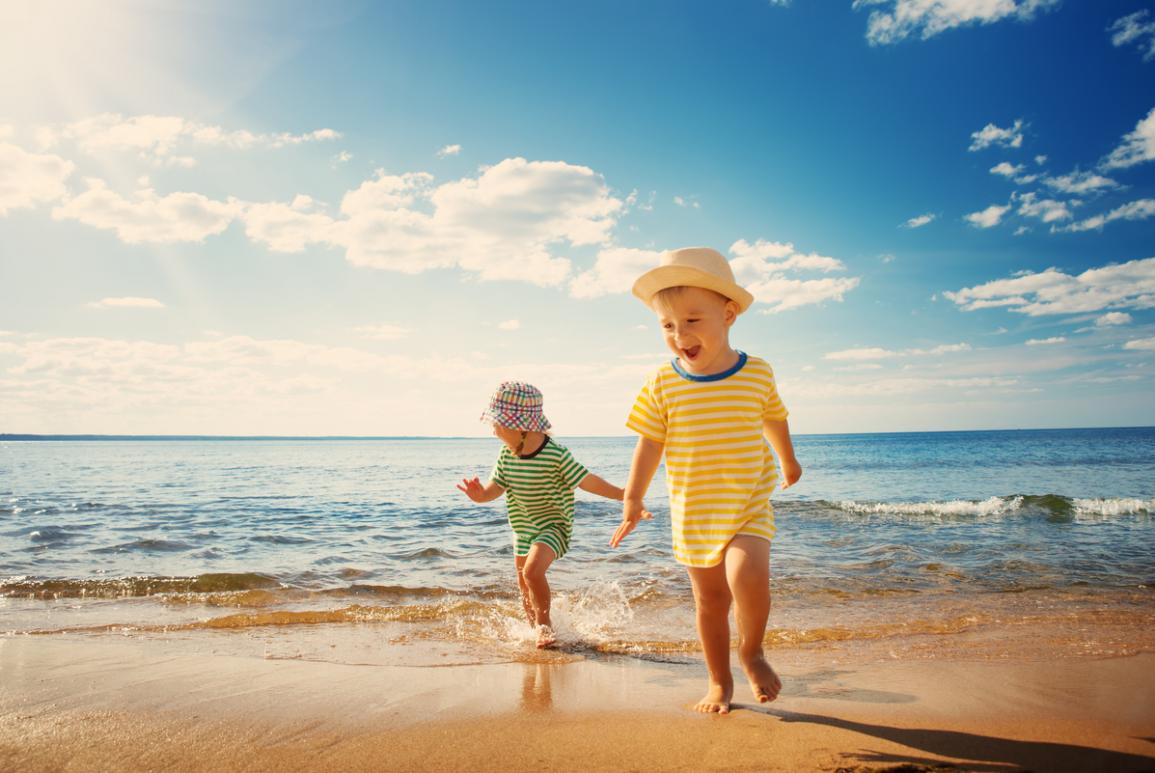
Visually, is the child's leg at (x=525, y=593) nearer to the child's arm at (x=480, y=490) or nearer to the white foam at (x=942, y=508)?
the child's arm at (x=480, y=490)

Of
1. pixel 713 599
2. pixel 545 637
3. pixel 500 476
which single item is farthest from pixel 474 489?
pixel 713 599

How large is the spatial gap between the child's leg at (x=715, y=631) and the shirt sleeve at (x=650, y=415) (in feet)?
2.03

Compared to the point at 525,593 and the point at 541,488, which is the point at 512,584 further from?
Result: the point at 541,488

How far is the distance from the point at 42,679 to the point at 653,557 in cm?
613

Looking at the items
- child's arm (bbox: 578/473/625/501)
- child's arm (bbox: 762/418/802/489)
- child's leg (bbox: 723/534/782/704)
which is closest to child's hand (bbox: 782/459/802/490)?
child's arm (bbox: 762/418/802/489)

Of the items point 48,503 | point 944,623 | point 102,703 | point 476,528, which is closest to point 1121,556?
Answer: point 944,623

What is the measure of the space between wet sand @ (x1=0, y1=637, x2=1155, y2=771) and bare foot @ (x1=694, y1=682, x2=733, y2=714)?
6 centimetres

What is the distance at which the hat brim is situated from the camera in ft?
9.34

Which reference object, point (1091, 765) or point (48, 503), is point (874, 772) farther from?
point (48, 503)

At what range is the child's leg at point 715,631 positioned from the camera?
9.53ft

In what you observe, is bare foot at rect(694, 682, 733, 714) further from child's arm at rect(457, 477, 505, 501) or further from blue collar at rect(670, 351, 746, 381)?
child's arm at rect(457, 477, 505, 501)

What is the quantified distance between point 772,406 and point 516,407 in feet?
6.78

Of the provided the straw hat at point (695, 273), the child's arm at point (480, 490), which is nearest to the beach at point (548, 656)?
the child's arm at point (480, 490)

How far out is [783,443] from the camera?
3096mm
